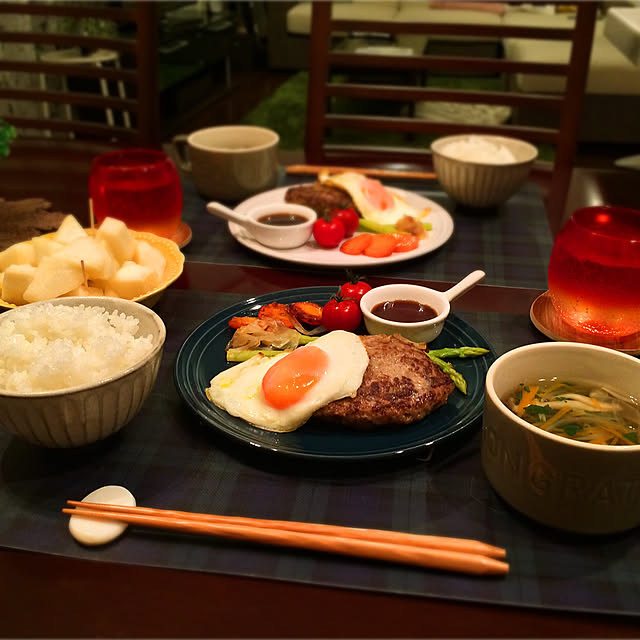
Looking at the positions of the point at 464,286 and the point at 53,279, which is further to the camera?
the point at 464,286

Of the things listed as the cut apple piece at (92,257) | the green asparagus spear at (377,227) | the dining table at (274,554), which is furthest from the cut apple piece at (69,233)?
the green asparagus spear at (377,227)

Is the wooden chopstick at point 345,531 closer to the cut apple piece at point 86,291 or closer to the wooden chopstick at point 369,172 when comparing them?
the cut apple piece at point 86,291

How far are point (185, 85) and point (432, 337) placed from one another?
21.8ft

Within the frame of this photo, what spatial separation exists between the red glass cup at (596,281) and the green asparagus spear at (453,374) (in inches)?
13.6

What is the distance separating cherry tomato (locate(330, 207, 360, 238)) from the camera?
1.78 meters

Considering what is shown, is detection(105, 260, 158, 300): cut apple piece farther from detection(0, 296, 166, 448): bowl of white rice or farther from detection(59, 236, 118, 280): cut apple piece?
detection(0, 296, 166, 448): bowl of white rice

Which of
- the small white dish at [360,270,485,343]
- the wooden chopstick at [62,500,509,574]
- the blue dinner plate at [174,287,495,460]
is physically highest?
the small white dish at [360,270,485,343]

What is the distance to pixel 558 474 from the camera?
812 millimetres

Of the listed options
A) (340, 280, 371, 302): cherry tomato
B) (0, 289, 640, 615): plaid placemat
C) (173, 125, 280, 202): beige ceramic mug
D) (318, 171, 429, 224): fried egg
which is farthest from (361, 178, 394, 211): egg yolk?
(0, 289, 640, 615): plaid placemat

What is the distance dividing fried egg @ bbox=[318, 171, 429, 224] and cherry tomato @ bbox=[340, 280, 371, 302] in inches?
20.4

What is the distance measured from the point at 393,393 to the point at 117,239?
730 mm

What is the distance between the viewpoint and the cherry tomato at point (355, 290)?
1376 millimetres

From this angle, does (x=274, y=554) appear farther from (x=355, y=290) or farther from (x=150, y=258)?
(x=150, y=258)

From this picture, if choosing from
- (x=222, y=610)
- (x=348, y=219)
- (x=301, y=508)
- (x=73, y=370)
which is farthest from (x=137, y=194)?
(x=222, y=610)
